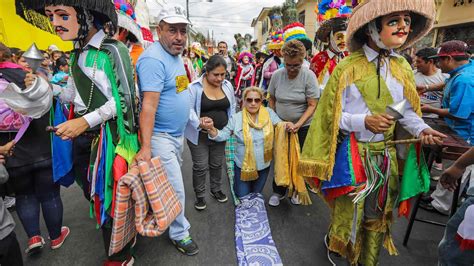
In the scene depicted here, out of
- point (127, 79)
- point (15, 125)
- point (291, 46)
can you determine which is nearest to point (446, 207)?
point (291, 46)

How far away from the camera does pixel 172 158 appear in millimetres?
2188

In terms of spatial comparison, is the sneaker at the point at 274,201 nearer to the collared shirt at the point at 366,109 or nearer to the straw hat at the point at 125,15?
the collared shirt at the point at 366,109

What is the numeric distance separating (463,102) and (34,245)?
4.38 metres

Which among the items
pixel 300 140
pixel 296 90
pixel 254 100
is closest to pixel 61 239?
pixel 254 100

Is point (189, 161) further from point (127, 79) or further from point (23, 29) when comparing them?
point (23, 29)

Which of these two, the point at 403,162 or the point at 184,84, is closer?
the point at 403,162

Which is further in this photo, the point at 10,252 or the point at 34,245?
the point at 34,245

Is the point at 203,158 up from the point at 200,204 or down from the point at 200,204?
up

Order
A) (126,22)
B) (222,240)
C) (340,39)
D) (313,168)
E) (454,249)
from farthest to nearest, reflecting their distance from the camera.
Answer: (340,39)
(222,240)
(126,22)
(313,168)
(454,249)

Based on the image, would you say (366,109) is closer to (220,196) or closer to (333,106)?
(333,106)

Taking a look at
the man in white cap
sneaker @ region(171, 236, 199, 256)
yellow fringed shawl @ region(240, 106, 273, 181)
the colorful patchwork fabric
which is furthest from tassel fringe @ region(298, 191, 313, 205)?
the man in white cap

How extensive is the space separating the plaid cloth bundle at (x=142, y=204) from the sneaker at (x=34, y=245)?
0.99 m

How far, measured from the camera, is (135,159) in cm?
187

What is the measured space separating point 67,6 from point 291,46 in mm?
2063
